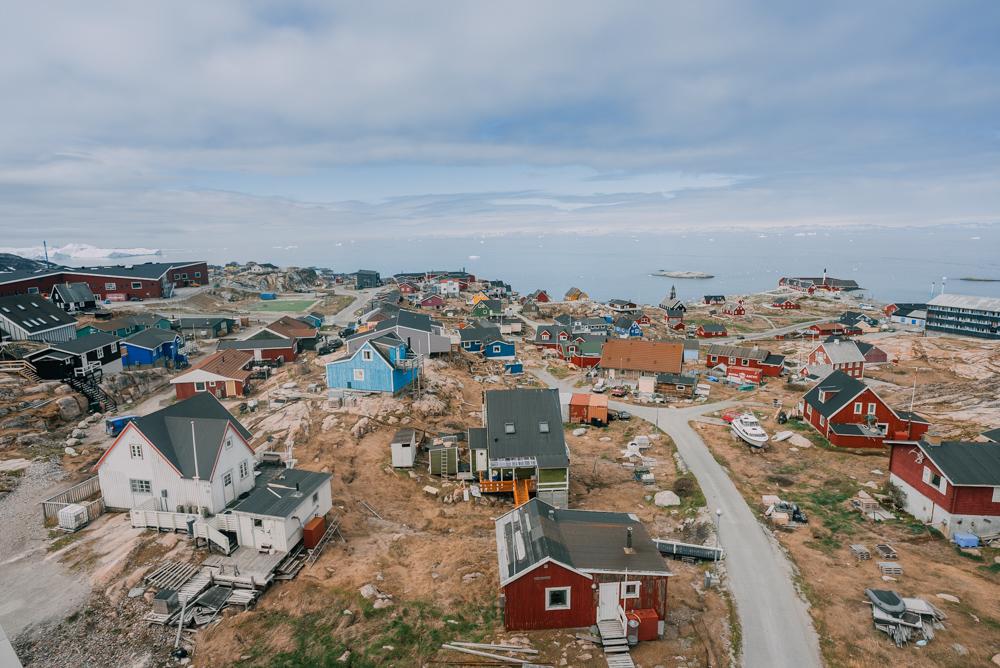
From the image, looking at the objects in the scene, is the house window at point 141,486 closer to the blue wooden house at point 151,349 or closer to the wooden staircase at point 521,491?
the wooden staircase at point 521,491

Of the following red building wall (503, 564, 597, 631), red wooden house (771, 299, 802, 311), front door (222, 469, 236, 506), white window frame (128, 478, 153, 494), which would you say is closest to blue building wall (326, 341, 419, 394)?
front door (222, 469, 236, 506)

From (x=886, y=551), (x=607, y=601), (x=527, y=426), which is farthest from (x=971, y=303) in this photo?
(x=607, y=601)

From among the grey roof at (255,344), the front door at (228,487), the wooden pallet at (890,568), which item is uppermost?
the grey roof at (255,344)

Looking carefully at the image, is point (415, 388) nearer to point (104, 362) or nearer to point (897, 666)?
point (104, 362)

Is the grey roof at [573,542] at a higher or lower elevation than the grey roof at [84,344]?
lower

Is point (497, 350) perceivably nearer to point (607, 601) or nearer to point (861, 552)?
point (861, 552)

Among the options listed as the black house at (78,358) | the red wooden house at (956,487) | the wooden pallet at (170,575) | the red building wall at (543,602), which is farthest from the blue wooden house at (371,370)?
the red wooden house at (956,487)

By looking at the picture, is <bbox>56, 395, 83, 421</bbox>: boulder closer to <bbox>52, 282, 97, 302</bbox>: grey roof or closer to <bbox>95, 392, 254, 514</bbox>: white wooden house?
<bbox>95, 392, 254, 514</bbox>: white wooden house

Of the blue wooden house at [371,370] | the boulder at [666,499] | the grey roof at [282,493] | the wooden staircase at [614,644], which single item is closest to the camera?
the wooden staircase at [614,644]
